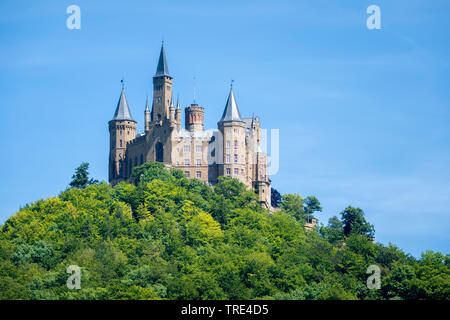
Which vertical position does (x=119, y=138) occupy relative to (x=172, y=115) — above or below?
below

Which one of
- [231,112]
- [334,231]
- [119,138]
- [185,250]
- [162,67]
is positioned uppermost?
[162,67]

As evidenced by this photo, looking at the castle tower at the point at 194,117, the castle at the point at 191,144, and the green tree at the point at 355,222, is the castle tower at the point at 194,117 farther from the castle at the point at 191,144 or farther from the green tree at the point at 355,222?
the green tree at the point at 355,222

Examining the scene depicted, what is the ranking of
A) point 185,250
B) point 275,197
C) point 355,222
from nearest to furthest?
1. point 185,250
2. point 355,222
3. point 275,197

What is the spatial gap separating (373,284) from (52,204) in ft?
125

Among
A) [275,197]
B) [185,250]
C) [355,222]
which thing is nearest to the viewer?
[185,250]

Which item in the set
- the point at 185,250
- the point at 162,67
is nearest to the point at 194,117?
the point at 162,67

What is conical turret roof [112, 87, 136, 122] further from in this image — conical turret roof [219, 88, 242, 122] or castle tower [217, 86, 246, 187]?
castle tower [217, 86, 246, 187]

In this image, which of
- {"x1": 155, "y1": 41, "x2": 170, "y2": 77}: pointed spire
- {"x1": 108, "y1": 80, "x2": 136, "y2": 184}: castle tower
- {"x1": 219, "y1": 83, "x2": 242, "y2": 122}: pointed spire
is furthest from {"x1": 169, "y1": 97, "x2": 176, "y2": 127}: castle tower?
{"x1": 108, "y1": 80, "x2": 136, "y2": 184}: castle tower

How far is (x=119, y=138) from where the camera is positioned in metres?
160

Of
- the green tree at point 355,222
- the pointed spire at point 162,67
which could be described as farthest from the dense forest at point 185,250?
the pointed spire at point 162,67

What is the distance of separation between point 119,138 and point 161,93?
7.98 meters

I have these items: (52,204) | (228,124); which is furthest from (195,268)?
(228,124)

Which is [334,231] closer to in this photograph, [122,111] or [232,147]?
[232,147]
